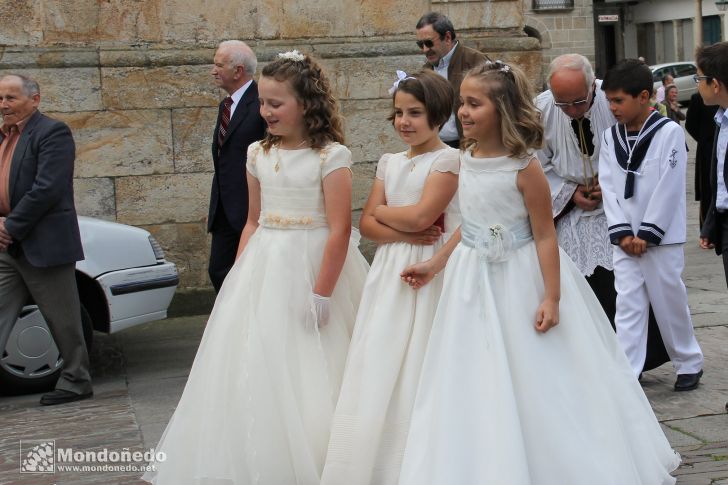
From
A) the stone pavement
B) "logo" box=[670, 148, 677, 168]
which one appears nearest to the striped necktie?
the stone pavement

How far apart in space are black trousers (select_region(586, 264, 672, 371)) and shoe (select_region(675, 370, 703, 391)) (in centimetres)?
15

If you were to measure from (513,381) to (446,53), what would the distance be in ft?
12.8

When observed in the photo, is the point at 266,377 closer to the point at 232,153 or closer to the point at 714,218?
the point at 232,153

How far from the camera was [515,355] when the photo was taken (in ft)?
14.4

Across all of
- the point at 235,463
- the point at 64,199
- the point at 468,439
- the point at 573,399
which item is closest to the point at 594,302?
the point at 573,399

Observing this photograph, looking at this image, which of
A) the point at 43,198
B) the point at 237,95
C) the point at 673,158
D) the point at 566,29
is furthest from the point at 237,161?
the point at 566,29

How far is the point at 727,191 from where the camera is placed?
19.4 ft

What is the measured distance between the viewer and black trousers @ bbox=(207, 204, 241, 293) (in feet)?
22.8

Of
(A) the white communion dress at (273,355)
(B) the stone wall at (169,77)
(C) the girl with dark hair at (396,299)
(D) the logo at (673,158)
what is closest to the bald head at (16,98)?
(A) the white communion dress at (273,355)

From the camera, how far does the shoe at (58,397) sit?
6992mm

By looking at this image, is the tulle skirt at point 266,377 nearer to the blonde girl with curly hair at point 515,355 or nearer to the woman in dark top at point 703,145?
the blonde girl with curly hair at point 515,355

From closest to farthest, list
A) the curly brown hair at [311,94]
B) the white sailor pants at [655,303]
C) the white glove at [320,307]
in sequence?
the white glove at [320,307] → the curly brown hair at [311,94] → the white sailor pants at [655,303]

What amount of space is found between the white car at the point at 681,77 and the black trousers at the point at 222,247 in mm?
33099

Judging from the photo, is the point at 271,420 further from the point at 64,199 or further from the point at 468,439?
the point at 64,199
